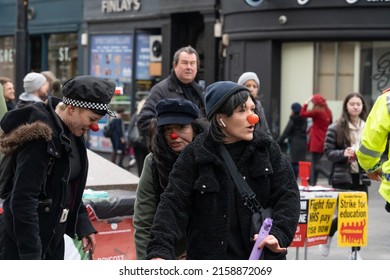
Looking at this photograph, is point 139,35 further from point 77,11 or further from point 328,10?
point 328,10

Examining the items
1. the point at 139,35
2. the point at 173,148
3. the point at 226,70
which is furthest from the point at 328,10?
the point at 173,148

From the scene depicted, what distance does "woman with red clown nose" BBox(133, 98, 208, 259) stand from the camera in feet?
16.9

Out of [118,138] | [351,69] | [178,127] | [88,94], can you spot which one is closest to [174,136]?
[178,127]

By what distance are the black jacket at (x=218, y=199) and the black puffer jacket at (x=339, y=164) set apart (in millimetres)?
5496

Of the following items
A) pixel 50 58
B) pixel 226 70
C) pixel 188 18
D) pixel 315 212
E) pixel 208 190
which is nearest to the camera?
pixel 208 190

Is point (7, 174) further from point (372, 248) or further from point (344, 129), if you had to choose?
point (372, 248)

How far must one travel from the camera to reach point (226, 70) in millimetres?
20562

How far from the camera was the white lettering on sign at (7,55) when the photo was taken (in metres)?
29.1

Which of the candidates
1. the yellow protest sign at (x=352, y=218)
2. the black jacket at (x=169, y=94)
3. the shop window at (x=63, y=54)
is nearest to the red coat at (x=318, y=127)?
the yellow protest sign at (x=352, y=218)

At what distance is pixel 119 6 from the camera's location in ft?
78.5

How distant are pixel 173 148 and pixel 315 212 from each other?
11.3 ft

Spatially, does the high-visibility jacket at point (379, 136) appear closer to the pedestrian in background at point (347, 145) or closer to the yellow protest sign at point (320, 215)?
the yellow protest sign at point (320, 215)

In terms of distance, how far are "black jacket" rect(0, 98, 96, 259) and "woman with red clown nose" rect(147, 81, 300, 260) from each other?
0.70m

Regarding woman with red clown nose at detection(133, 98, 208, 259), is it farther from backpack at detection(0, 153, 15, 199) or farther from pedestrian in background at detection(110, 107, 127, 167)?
pedestrian in background at detection(110, 107, 127, 167)
